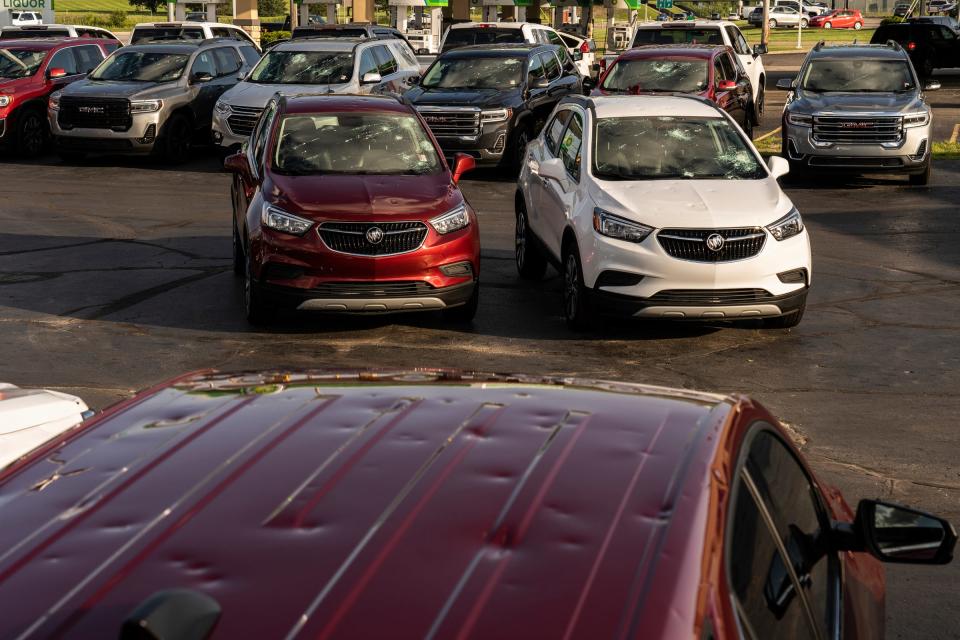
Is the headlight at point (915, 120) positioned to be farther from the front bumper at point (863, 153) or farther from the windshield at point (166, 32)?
the windshield at point (166, 32)

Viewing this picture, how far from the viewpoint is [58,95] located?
21.8 m

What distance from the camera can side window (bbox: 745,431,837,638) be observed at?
10.2ft

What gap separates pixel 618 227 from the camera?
1090cm

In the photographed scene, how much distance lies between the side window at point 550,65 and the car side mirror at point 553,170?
9753 mm

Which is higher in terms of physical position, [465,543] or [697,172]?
[465,543]

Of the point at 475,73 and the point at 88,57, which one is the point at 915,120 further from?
the point at 88,57

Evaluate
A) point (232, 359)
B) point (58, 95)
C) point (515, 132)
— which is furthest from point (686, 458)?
point (58, 95)

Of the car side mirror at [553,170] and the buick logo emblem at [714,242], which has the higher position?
the car side mirror at [553,170]

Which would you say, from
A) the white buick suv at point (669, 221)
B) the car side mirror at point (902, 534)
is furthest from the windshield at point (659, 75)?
the car side mirror at point (902, 534)

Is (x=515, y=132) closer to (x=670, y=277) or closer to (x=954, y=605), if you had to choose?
(x=670, y=277)

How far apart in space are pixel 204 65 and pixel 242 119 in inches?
127

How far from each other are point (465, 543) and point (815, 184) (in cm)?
1892

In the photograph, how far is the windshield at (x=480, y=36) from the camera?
30125mm

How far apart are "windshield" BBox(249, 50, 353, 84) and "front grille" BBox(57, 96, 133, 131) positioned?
2048 millimetres
